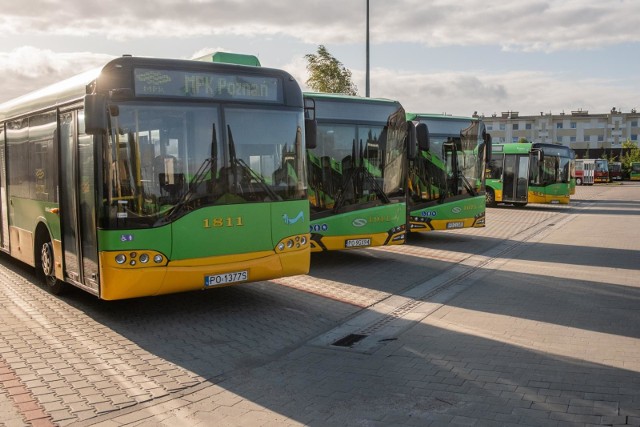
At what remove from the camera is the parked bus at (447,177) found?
16188 mm

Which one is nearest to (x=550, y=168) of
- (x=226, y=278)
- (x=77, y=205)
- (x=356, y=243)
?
(x=356, y=243)

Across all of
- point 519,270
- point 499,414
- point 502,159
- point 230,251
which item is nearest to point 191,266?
point 230,251

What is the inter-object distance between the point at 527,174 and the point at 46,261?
24.3 meters

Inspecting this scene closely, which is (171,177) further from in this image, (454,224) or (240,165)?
(454,224)

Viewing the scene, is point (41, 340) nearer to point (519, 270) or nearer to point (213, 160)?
point (213, 160)

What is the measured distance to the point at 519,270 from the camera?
12359 mm

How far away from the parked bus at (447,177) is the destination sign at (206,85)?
7860 mm

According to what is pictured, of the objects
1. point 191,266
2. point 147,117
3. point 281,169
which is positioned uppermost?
point 147,117

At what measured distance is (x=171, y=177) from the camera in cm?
750

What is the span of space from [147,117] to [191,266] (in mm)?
1820

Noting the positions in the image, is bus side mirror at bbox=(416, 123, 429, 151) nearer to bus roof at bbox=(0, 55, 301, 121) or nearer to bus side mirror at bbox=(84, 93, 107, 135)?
bus roof at bbox=(0, 55, 301, 121)

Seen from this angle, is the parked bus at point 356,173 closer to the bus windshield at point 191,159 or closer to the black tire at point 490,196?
the bus windshield at point 191,159

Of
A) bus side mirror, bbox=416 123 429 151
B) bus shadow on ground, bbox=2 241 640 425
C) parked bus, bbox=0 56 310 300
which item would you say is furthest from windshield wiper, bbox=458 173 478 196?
parked bus, bbox=0 56 310 300

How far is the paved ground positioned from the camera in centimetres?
515
